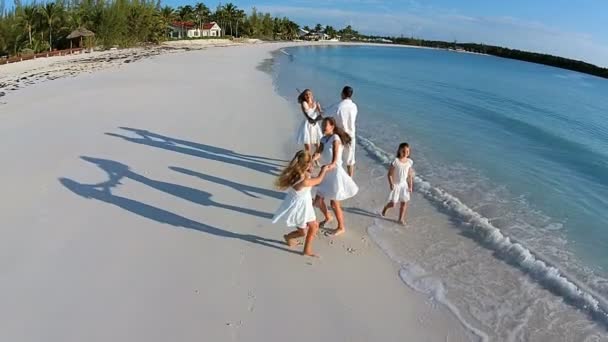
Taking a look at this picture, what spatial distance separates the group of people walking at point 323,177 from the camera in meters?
5.94

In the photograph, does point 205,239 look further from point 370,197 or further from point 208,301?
point 370,197

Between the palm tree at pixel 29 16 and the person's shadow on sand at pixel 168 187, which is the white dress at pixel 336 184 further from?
the palm tree at pixel 29 16

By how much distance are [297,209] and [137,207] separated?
119 inches

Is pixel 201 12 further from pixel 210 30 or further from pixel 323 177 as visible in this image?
pixel 323 177

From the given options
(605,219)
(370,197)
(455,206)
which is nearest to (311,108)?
(370,197)

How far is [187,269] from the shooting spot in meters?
5.87

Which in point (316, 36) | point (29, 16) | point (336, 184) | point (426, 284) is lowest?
point (426, 284)

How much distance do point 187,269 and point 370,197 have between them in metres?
4.28

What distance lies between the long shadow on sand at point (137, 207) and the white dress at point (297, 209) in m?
0.65

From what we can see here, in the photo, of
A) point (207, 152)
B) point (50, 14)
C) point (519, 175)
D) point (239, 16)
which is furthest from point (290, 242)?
point (239, 16)

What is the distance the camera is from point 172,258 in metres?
6.11

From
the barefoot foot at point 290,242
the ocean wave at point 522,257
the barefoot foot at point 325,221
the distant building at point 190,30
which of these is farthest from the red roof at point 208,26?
the barefoot foot at point 290,242

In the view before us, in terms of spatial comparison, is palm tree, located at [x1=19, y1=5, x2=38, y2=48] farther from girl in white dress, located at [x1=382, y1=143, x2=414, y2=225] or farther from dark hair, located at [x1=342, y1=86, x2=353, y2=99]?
girl in white dress, located at [x1=382, y1=143, x2=414, y2=225]

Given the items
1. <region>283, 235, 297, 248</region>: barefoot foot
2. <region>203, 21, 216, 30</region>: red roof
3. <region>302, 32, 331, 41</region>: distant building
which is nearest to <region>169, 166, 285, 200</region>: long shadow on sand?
<region>283, 235, 297, 248</region>: barefoot foot
